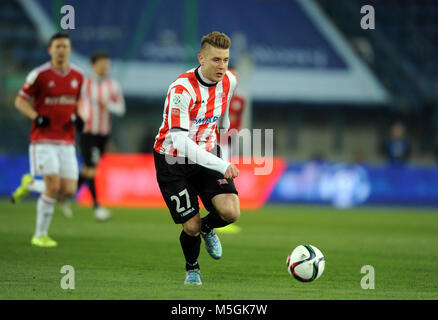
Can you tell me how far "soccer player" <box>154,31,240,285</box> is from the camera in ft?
20.8

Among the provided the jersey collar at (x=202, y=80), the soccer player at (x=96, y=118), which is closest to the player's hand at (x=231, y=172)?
the jersey collar at (x=202, y=80)

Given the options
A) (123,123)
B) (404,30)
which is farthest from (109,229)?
(404,30)

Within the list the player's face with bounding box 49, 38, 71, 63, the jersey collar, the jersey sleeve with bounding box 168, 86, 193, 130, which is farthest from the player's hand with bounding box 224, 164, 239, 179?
the player's face with bounding box 49, 38, 71, 63

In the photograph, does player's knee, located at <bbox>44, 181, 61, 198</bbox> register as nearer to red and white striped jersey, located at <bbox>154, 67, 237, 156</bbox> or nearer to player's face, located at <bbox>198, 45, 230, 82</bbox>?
red and white striped jersey, located at <bbox>154, 67, 237, 156</bbox>

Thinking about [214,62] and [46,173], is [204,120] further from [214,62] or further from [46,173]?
[46,173]

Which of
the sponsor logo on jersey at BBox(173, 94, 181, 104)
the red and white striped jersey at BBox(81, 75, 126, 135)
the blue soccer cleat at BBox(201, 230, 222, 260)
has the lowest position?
the blue soccer cleat at BBox(201, 230, 222, 260)

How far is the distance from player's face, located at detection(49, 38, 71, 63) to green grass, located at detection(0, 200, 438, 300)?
2219 millimetres

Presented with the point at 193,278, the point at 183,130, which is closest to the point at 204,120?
the point at 183,130

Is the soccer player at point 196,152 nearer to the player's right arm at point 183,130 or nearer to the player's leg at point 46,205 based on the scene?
the player's right arm at point 183,130

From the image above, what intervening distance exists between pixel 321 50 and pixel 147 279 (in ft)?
67.8

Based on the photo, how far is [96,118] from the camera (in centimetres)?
1332

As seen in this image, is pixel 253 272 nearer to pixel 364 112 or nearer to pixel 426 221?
pixel 426 221

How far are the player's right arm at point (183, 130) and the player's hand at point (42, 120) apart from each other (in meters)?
2.90

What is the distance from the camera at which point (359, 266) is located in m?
8.02
